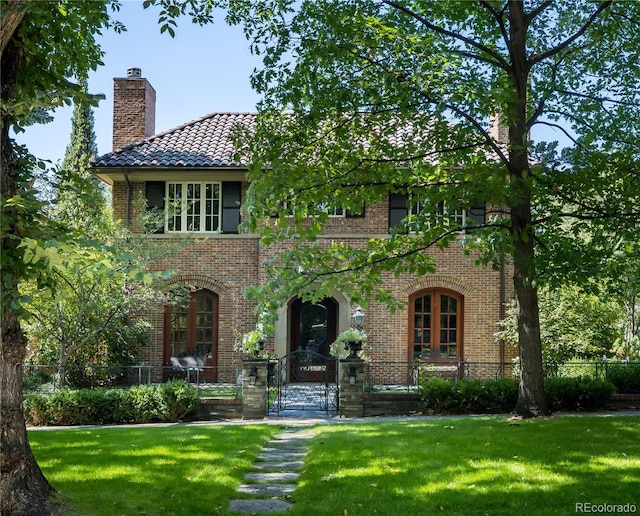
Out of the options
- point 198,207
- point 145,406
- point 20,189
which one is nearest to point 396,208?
point 198,207

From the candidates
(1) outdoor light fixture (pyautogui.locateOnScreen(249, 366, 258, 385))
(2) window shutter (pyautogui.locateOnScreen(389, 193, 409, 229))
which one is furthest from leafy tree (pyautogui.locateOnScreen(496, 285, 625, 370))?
(1) outdoor light fixture (pyautogui.locateOnScreen(249, 366, 258, 385))

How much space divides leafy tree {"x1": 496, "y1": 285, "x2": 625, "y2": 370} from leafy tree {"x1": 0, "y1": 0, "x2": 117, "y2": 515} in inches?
576

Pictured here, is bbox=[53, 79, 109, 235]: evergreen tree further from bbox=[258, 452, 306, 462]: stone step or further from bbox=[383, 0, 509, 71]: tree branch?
bbox=[383, 0, 509, 71]: tree branch

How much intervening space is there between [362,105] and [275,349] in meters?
11.9

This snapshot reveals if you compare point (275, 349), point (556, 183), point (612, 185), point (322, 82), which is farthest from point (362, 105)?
point (275, 349)

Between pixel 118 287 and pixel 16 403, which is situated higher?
pixel 118 287

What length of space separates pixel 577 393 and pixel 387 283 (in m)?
7.68

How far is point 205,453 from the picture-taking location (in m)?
10.8

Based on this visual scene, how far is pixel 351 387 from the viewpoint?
1617cm

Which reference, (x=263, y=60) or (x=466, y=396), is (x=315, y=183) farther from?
(x=466, y=396)

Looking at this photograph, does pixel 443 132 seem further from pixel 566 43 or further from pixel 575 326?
pixel 575 326

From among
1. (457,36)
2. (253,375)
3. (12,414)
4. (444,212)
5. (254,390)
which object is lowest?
(254,390)

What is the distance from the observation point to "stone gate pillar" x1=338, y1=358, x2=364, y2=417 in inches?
632

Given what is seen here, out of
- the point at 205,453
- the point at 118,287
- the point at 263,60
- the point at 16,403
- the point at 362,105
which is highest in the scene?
the point at 263,60
